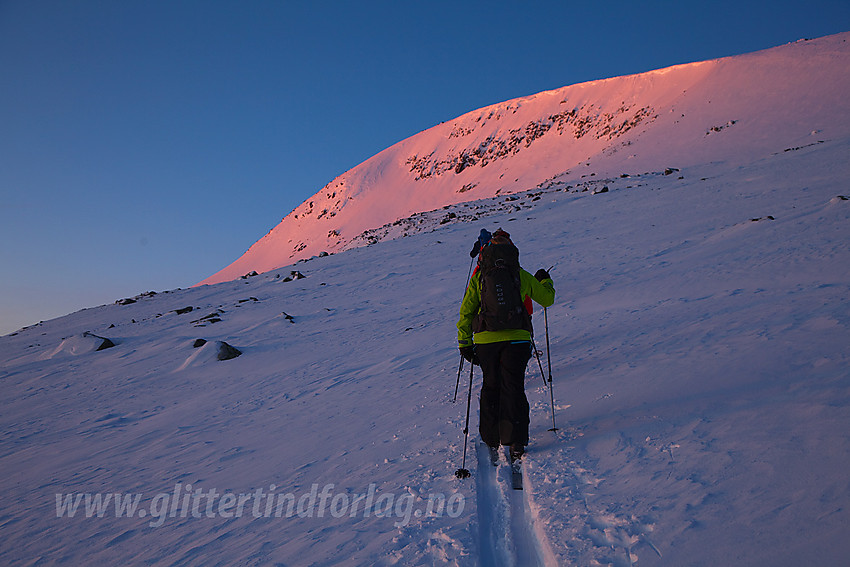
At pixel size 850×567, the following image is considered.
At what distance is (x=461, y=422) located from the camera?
4.91 m

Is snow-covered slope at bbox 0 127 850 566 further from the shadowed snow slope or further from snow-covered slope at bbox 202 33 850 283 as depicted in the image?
snow-covered slope at bbox 202 33 850 283

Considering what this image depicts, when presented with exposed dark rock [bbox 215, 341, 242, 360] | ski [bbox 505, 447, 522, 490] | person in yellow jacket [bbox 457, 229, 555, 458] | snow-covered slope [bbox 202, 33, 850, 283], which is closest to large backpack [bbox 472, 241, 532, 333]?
person in yellow jacket [bbox 457, 229, 555, 458]

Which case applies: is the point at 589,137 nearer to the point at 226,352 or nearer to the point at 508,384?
the point at 226,352

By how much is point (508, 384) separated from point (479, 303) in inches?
30.8

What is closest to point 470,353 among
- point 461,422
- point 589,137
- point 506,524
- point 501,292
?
point 501,292

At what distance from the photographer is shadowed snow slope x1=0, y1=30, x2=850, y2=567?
9.53 ft

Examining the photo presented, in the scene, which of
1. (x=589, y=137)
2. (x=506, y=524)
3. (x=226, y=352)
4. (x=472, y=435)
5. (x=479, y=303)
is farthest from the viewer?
(x=589, y=137)

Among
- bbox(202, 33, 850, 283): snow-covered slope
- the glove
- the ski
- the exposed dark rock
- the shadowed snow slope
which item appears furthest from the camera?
bbox(202, 33, 850, 283): snow-covered slope

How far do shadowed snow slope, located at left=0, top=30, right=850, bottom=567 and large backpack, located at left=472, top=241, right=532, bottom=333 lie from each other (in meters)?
1.28

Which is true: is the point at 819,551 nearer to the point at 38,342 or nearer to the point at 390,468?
the point at 390,468

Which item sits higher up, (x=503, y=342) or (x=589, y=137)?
(x=589, y=137)

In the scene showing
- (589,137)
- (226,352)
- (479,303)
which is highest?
(589,137)

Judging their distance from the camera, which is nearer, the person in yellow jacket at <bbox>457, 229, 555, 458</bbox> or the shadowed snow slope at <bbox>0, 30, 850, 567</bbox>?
the shadowed snow slope at <bbox>0, 30, 850, 567</bbox>

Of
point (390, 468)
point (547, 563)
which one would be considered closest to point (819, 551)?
point (547, 563)
